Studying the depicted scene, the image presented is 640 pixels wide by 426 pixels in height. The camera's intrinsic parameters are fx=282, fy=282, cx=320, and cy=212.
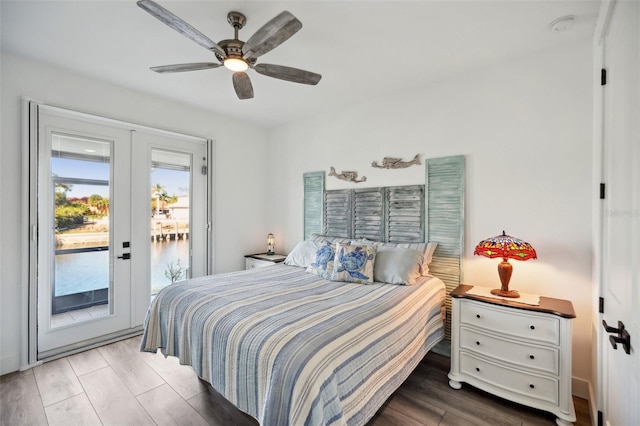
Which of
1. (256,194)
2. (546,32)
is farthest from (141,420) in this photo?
(546,32)

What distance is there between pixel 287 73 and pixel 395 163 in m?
1.60

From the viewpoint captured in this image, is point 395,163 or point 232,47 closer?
point 232,47

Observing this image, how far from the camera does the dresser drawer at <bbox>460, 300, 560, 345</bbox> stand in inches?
75.6

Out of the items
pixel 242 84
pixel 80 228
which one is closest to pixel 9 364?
pixel 80 228

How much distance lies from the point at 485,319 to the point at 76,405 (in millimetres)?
3064

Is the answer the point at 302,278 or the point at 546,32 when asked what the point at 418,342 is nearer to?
the point at 302,278

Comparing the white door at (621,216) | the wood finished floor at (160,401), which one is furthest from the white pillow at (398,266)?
the white door at (621,216)

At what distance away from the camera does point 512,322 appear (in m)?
2.04

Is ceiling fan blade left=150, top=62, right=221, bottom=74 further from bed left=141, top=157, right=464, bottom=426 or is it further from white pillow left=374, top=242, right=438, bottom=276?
white pillow left=374, top=242, right=438, bottom=276

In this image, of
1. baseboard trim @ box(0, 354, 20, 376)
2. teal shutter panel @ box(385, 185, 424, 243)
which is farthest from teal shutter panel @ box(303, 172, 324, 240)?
baseboard trim @ box(0, 354, 20, 376)

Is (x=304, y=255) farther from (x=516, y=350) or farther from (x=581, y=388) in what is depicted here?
(x=581, y=388)

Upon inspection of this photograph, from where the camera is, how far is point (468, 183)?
2729 millimetres

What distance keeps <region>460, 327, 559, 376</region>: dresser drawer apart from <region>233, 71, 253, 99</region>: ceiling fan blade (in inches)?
103

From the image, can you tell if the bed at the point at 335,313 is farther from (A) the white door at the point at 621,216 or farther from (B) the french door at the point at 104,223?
(B) the french door at the point at 104,223
